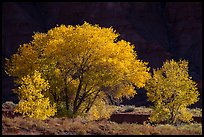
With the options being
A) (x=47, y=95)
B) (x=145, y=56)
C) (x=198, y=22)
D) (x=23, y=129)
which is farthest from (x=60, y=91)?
(x=198, y=22)

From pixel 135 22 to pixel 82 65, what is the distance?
200ft

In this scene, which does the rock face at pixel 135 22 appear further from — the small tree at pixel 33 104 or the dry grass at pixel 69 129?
the dry grass at pixel 69 129

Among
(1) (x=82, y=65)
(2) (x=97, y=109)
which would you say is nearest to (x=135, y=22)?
(2) (x=97, y=109)

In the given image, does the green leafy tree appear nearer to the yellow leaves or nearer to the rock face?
the yellow leaves

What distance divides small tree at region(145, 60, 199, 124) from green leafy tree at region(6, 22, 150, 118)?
9.56 feet

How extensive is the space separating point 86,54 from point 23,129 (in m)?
11.1

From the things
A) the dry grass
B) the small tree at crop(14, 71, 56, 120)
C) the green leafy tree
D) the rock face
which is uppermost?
the rock face

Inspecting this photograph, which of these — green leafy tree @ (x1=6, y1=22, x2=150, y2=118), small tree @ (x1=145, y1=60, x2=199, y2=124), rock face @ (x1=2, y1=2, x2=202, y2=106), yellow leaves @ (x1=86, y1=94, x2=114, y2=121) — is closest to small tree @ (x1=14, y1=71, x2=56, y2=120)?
green leafy tree @ (x1=6, y1=22, x2=150, y2=118)

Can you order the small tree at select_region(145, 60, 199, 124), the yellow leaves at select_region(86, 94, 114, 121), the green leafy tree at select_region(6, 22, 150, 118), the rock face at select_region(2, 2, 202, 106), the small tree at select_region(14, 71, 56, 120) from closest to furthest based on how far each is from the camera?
the small tree at select_region(14, 71, 56, 120) < the green leafy tree at select_region(6, 22, 150, 118) < the small tree at select_region(145, 60, 199, 124) < the yellow leaves at select_region(86, 94, 114, 121) < the rock face at select_region(2, 2, 202, 106)

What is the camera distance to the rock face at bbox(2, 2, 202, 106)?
86.6 metres

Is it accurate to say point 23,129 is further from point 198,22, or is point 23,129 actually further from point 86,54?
point 198,22

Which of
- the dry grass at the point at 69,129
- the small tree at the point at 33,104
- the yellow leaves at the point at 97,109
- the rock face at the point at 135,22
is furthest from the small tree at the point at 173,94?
the rock face at the point at 135,22

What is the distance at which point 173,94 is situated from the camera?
3641cm

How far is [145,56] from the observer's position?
85438 millimetres
